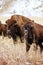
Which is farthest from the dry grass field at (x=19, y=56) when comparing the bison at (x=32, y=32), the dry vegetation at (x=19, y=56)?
the bison at (x=32, y=32)

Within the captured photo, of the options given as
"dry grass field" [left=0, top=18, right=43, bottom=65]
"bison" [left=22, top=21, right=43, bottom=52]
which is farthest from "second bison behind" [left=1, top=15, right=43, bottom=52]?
"dry grass field" [left=0, top=18, right=43, bottom=65]

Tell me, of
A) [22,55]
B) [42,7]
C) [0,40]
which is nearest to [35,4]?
[42,7]

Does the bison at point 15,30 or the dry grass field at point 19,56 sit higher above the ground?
the bison at point 15,30

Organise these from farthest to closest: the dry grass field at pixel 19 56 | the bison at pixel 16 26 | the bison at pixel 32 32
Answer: the dry grass field at pixel 19 56
the bison at pixel 16 26
the bison at pixel 32 32

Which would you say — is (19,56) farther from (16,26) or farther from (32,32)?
(32,32)

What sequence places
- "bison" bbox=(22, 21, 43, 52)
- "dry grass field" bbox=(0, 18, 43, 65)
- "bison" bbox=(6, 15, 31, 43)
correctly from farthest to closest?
"dry grass field" bbox=(0, 18, 43, 65) < "bison" bbox=(6, 15, 31, 43) < "bison" bbox=(22, 21, 43, 52)

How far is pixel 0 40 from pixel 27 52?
1.56 m

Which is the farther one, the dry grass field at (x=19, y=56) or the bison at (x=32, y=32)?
the dry grass field at (x=19, y=56)

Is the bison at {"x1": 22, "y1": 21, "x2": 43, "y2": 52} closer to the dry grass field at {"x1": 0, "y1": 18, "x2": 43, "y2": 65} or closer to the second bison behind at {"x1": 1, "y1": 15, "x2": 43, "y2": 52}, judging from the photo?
the second bison behind at {"x1": 1, "y1": 15, "x2": 43, "y2": 52}

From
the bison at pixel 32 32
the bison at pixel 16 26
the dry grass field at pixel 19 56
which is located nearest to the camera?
the bison at pixel 32 32

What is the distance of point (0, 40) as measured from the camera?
24.7 feet

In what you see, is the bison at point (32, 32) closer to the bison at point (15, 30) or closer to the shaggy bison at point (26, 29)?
the shaggy bison at point (26, 29)

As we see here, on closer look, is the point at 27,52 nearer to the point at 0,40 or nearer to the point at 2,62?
the point at 2,62

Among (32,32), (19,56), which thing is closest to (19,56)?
(19,56)
